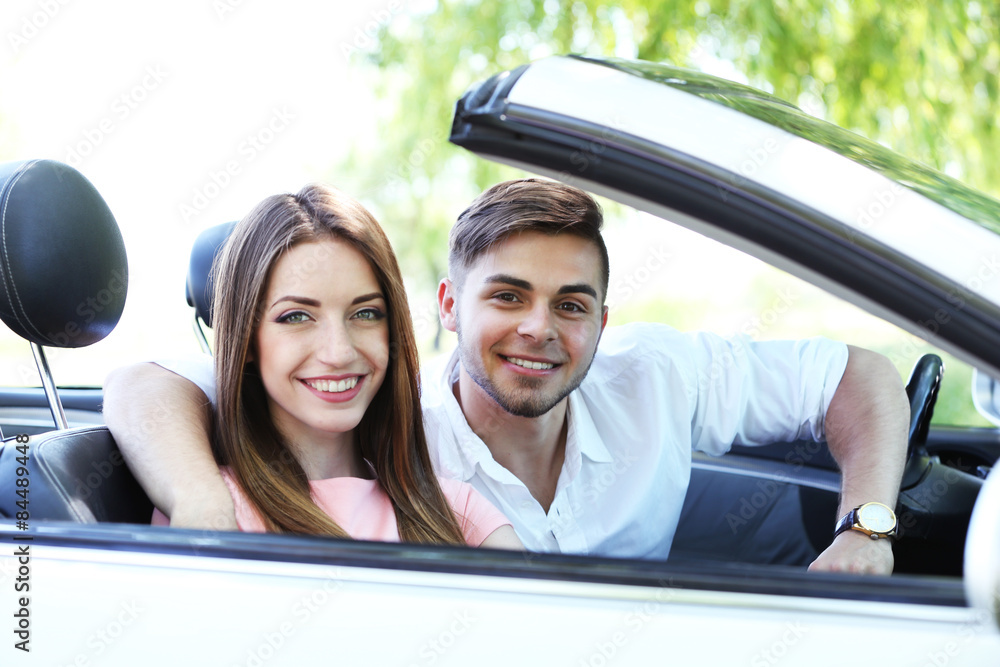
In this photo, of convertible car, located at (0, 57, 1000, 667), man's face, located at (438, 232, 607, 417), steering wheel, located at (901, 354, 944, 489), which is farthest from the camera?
steering wheel, located at (901, 354, 944, 489)

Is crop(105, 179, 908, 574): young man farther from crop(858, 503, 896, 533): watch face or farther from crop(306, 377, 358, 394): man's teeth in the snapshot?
crop(306, 377, 358, 394): man's teeth

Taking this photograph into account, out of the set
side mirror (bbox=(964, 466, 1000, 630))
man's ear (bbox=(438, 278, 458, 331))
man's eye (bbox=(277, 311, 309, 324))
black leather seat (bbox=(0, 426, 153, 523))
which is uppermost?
man's ear (bbox=(438, 278, 458, 331))

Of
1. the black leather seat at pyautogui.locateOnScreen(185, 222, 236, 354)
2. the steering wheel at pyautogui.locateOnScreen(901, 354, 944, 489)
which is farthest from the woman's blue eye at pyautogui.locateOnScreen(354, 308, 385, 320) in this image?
the steering wheel at pyautogui.locateOnScreen(901, 354, 944, 489)

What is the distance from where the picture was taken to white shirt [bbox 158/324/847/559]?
2.06 metres

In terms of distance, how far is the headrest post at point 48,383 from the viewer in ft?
5.96

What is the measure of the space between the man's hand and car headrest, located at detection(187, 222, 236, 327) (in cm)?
163

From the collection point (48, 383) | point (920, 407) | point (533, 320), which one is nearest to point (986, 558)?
point (533, 320)

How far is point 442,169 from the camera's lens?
27.2 ft

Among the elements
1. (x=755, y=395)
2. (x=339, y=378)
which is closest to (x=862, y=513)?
(x=755, y=395)

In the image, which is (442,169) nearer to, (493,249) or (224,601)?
(493,249)

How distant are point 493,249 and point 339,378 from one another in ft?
1.90

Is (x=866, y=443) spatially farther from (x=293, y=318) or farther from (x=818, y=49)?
(x=818, y=49)

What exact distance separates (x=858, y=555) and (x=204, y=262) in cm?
177

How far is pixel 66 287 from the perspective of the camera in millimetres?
1622
